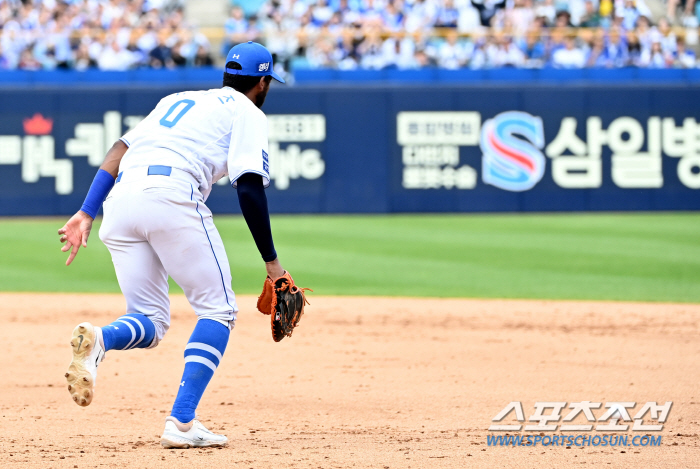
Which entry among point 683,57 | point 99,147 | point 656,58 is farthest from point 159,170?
point 683,57

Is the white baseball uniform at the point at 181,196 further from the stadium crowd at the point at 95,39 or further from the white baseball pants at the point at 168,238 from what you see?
the stadium crowd at the point at 95,39

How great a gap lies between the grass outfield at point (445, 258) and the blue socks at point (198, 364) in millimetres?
5523

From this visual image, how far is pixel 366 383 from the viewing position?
17.3 feet

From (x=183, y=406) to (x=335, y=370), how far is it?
211cm

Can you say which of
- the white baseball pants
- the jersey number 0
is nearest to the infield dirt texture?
the white baseball pants

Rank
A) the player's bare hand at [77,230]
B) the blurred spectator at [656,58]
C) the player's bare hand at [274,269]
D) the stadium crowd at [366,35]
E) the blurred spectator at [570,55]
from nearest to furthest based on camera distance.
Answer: the player's bare hand at [274,269], the player's bare hand at [77,230], the stadium crowd at [366,35], the blurred spectator at [570,55], the blurred spectator at [656,58]

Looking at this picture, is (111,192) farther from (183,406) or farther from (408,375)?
(408,375)

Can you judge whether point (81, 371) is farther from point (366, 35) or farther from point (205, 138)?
point (366, 35)

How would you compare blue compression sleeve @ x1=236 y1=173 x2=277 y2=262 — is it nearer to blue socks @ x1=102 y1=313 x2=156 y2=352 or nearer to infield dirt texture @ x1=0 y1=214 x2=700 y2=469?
blue socks @ x1=102 y1=313 x2=156 y2=352

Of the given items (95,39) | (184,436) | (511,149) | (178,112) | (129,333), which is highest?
(95,39)

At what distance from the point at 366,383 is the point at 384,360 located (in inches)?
29.1

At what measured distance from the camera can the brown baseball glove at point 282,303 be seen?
3.79 meters

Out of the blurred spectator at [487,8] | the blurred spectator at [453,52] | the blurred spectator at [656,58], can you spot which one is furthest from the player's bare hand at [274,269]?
the blurred spectator at [656,58]

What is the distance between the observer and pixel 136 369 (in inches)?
225
